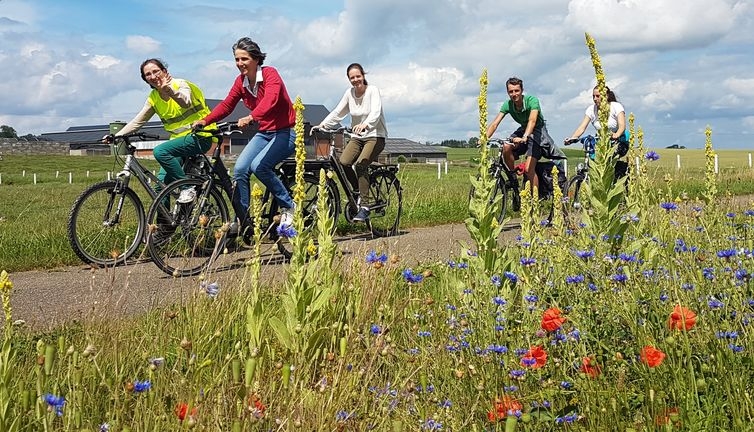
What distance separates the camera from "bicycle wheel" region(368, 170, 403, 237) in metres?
9.58

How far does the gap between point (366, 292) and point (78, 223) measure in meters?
3.89

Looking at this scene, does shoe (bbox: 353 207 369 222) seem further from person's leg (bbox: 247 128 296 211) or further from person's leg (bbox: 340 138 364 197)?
person's leg (bbox: 247 128 296 211)

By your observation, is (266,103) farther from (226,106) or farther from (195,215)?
(195,215)

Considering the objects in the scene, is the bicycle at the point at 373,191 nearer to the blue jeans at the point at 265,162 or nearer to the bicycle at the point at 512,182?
the blue jeans at the point at 265,162

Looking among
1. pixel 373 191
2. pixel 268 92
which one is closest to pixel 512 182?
pixel 373 191

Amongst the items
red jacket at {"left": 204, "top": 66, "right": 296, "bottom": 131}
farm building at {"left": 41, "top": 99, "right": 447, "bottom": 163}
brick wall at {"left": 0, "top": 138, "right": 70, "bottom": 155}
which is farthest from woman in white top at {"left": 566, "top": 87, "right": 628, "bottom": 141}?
brick wall at {"left": 0, "top": 138, "right": 70, "bottom": 155}

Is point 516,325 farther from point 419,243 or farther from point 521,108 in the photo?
point 521,108

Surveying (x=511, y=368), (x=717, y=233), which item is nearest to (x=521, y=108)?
(x=717, y=233)

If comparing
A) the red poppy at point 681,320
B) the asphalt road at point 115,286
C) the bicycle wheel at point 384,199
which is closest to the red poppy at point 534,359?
the red poppy at point 681,320

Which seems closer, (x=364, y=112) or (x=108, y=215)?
(x=108, y=215)

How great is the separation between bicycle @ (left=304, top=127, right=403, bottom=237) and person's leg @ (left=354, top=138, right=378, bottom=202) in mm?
87

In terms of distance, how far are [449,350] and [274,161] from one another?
447 cm

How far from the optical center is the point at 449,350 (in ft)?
10.9

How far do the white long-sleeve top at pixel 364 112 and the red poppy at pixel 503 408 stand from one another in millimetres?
6461
